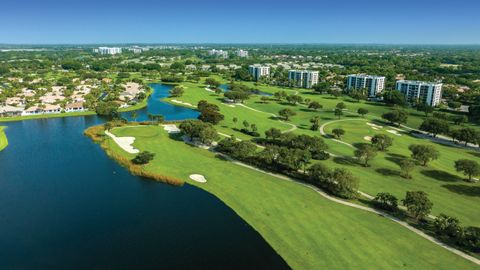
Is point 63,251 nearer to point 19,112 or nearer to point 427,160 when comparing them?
point 427,160

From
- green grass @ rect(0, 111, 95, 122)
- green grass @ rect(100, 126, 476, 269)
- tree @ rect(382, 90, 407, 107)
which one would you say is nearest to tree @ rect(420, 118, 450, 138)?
tree @ rect(382, 90, 407, 107)

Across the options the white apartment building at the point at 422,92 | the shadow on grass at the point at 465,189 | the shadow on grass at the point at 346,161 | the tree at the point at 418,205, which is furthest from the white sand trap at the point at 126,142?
the white apartment building at the point at 422,92

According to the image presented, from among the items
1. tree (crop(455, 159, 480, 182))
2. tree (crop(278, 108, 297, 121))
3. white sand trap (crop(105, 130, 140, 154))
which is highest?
tree (crop(278, 108, 297, 121))

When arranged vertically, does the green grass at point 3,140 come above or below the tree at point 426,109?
below

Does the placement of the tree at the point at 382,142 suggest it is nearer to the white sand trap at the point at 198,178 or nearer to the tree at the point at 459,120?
the tree at the point at 459,120

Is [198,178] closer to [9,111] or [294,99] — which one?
[294,99]

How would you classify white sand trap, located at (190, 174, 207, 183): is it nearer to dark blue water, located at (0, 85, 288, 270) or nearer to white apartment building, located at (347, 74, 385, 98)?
dark blue water, located at (0, 85, 288, 270)
